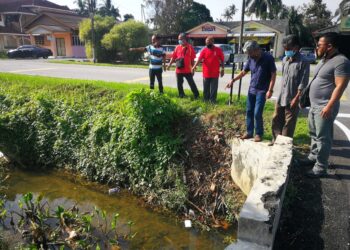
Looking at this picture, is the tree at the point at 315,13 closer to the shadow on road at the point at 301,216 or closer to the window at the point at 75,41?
the window at the point at 75,41

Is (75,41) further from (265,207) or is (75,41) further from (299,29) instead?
(265,207)

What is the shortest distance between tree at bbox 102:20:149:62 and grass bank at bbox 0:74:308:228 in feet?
56.8

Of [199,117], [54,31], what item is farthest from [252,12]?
[199,117]

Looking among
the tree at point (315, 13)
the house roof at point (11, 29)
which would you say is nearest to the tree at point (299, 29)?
the tree at point (315, 13)

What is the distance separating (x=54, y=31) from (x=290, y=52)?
119 ft

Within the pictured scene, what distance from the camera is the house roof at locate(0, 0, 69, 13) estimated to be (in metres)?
45.3

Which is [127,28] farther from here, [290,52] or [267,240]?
[267,240]

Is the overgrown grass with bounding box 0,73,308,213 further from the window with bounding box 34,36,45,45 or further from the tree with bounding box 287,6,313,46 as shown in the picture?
the tree with bounding box 287,6,313,46

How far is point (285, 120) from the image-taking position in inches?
215

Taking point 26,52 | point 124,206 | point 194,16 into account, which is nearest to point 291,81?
point 124,206

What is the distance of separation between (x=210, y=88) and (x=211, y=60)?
0.68m

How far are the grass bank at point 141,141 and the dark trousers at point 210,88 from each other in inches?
11.2

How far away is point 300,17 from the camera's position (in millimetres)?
43875

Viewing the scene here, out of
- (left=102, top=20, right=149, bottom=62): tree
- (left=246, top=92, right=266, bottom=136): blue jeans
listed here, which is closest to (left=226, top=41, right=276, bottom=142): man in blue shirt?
(left=246, top=92, right=266, bottom=136): blue jeans
